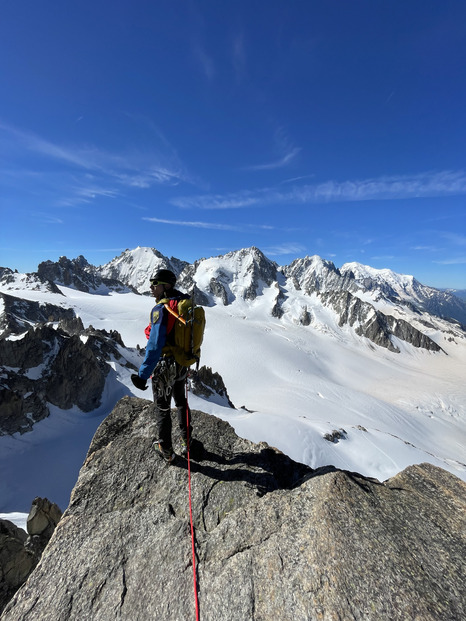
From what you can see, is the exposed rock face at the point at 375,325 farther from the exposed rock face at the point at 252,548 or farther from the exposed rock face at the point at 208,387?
the exposed rock face at the point at 252,548

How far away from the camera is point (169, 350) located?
6.21 metres

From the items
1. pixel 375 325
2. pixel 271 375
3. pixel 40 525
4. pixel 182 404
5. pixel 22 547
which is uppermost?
pixel 182 404

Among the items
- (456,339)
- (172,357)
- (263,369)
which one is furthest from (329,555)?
(456,339)

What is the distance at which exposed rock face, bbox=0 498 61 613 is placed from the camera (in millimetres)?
7199

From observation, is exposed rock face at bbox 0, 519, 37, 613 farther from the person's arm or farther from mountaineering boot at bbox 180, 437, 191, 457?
the person's arm

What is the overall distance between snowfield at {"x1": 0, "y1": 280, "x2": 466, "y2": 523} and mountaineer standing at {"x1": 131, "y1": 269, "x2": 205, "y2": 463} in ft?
52.1

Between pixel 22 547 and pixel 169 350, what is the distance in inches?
311

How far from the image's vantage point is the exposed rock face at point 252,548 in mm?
3498

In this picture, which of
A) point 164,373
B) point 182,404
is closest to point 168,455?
point 182,404

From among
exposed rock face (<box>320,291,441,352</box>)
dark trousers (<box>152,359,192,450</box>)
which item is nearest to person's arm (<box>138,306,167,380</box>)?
dark trousers (<box>152,359,192,450</box>)

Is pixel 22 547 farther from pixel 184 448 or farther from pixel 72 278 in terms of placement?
pixel 72 278

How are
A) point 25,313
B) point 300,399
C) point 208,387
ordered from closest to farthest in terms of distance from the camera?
point 208,387 < point 300,399 < point 25,313

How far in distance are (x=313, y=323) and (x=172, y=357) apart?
168 metres

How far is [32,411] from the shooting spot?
31828mm
